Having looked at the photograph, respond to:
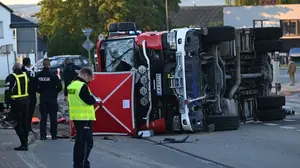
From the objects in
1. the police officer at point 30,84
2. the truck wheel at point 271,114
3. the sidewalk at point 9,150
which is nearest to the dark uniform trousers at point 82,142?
the sidewalk at point 9,150

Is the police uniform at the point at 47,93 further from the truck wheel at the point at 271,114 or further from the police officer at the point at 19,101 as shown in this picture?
the truck wheel at the point at 271,114

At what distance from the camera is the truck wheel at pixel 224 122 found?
14.8 m

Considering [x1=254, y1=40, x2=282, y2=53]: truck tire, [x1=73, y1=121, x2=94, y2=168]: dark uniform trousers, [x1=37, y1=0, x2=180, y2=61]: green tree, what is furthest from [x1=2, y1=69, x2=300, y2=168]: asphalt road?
[x1=37, y1=0, x2=180, y2=61]: green tree

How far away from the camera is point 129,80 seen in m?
14.4

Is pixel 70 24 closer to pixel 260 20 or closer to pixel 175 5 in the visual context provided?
pixel 175 5

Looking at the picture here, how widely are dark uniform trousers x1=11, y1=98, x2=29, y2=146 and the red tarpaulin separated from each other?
6.74ft

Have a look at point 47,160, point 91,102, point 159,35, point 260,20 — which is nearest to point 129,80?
point 159,35

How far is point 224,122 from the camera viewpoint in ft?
48.8

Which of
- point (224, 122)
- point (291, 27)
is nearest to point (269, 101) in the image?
point (224, 122)

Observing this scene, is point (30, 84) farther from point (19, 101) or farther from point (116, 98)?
point (116, 98)

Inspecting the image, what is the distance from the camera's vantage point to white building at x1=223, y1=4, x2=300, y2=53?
246 ft

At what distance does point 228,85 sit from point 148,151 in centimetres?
404

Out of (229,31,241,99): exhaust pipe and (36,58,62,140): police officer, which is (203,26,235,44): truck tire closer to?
(229,31,241,99): exhaust pipe

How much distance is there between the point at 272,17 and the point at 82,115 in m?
68.0
